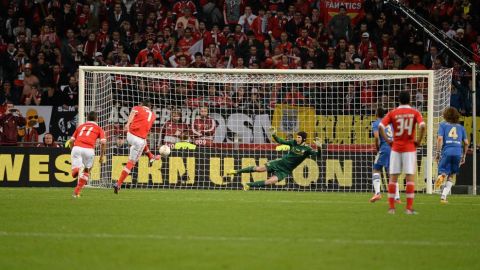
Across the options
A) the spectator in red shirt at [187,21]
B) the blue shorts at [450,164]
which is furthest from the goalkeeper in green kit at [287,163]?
the spectator in red shirt at [187,21]

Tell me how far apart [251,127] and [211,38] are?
515 cm

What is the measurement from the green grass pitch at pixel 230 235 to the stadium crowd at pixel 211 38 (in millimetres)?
9868

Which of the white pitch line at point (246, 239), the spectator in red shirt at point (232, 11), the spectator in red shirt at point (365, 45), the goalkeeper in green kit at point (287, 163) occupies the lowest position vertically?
the white pitch line at point (246, 239)

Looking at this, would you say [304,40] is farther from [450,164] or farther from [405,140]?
[405,140]

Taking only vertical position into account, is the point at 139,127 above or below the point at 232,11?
below

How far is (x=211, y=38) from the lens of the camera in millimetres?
28328

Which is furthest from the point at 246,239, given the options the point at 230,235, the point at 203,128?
the point at 203,128

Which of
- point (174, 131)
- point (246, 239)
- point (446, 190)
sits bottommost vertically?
point (246, 239)

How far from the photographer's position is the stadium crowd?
27.0m

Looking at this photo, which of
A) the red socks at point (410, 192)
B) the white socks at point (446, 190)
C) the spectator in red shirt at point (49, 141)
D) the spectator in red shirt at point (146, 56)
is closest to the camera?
the red socks at point (410, 192)

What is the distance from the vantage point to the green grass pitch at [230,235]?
9.28m

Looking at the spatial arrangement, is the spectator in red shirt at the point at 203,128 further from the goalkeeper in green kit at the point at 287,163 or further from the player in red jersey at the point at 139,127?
the player in red jersey at the point at 139,127

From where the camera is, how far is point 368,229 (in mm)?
12367

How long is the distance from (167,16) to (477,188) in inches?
428
